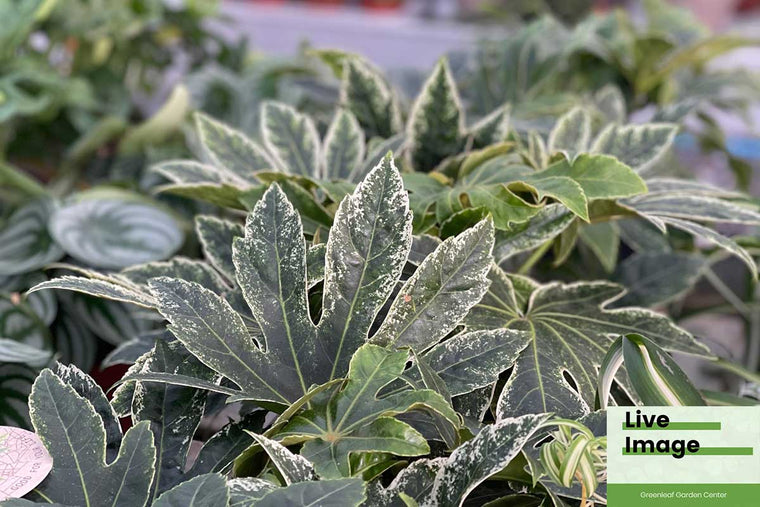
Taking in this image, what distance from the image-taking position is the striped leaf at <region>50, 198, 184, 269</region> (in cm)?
83

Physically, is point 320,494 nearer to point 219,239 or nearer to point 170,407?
point 170,407

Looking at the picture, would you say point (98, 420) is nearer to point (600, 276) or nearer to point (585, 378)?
point (585, 378)

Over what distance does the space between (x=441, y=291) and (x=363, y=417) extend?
9cm

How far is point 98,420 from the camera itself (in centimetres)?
43

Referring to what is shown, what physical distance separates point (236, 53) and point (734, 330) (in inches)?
40.1

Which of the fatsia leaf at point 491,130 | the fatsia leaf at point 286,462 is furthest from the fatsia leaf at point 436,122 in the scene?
the fatsia leaf at point 286,462

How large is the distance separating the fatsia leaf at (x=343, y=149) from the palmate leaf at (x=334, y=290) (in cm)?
22

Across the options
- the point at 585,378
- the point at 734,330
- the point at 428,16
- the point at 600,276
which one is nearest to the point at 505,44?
the point at 600,276

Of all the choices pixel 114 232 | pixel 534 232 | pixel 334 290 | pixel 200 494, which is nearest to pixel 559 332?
pixel 534 232

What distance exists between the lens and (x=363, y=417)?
1.37ft

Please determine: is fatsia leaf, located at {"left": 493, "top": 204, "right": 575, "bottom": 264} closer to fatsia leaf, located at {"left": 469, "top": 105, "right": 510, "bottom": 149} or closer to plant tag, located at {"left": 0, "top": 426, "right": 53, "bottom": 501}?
fatsia leaf, located at {"left": 469, "top": 105, "right": 510, "bottom": 149}

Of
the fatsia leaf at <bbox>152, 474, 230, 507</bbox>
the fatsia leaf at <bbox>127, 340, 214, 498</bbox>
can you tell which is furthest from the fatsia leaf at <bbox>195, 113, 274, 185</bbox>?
the fatsia leaf at <bbox>152, 474, 230, 507</bbox>

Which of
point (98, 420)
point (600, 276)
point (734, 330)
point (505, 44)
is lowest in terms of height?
point (734, 330)

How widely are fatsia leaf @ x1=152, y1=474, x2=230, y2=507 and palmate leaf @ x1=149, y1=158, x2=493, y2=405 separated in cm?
7
